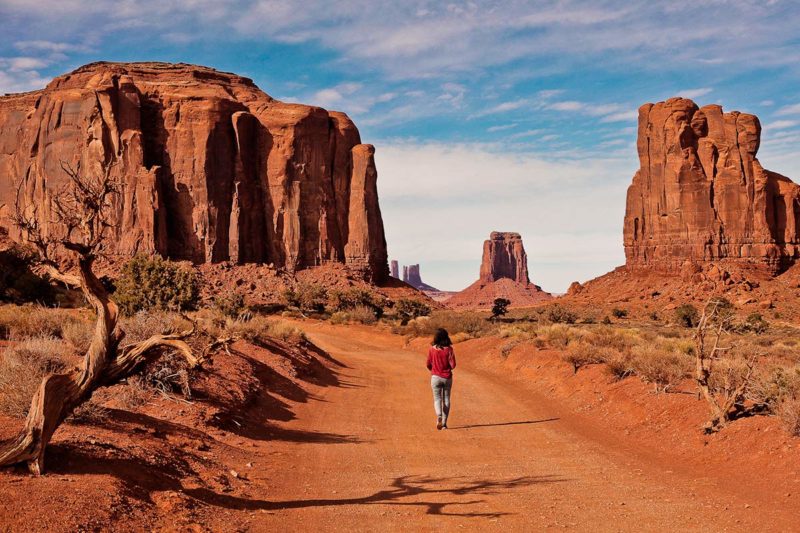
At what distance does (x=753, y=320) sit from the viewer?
4516cm

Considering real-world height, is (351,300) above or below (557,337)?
above

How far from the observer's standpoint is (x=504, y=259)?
18088 cm

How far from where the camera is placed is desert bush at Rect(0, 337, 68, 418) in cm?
781

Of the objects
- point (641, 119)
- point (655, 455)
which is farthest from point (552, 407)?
point (641, 119)

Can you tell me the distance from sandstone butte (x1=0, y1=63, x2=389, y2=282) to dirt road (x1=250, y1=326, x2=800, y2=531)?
2324 inches

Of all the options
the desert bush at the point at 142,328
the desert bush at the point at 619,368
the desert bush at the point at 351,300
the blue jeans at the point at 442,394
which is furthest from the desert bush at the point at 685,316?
the desert bush at the point at 142,328

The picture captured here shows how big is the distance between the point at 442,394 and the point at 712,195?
81.5m

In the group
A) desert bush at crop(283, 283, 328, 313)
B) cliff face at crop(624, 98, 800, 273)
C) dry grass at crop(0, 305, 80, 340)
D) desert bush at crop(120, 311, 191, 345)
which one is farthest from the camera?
cliff face at crop(624, 98, 800, 273)

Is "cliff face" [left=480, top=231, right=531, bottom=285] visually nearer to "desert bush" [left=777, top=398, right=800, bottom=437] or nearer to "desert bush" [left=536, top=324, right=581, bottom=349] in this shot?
"desert bush" [left=536, top=324, right=581, bottom=349]

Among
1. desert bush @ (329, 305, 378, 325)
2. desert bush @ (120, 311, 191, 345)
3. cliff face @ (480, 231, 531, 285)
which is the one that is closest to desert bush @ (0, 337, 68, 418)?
desert bush @ (120, 311, 191, 345)

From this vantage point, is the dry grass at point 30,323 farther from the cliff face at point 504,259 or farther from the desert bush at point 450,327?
the cliff face at point 504,259

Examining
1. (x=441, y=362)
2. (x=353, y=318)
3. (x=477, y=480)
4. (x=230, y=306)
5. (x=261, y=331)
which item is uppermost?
(x=230, y=306)

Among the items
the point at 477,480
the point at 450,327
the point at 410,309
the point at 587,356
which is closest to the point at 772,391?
the point at 477,480

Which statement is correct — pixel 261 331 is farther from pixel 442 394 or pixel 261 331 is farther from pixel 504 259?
pixel 504 259
